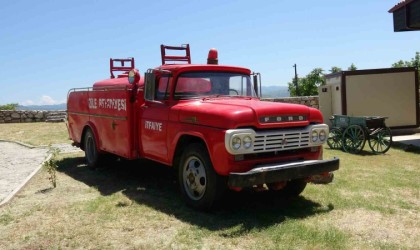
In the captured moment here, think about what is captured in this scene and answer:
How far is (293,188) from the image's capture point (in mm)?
6465

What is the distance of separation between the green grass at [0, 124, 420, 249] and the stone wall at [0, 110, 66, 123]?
1848cm

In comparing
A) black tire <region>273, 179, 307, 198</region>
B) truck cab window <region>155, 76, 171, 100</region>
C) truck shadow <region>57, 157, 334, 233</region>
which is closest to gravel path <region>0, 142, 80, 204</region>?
truck shadow <region>57, 157, 334, 233</region>

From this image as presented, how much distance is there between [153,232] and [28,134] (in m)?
14.8

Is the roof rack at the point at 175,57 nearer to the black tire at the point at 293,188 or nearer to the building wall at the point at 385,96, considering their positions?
the black tire at the point at 293,188

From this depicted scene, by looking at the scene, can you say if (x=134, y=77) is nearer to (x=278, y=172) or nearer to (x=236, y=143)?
(x=236, y=143)

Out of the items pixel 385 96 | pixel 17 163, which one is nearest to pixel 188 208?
pixel 17 163

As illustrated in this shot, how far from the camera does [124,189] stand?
729 cm

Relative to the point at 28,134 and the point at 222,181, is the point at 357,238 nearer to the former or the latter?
the point at 222,181

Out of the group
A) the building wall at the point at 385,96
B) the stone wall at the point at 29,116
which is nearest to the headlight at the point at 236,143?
the building wall at the point at 385,96

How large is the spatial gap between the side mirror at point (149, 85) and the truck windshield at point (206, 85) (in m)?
0.44

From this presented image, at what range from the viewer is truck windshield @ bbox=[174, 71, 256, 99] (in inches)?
255

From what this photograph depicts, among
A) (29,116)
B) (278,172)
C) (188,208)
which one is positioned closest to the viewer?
(278,172)

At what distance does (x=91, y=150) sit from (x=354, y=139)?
7125mm

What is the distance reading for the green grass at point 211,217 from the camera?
4.66m
